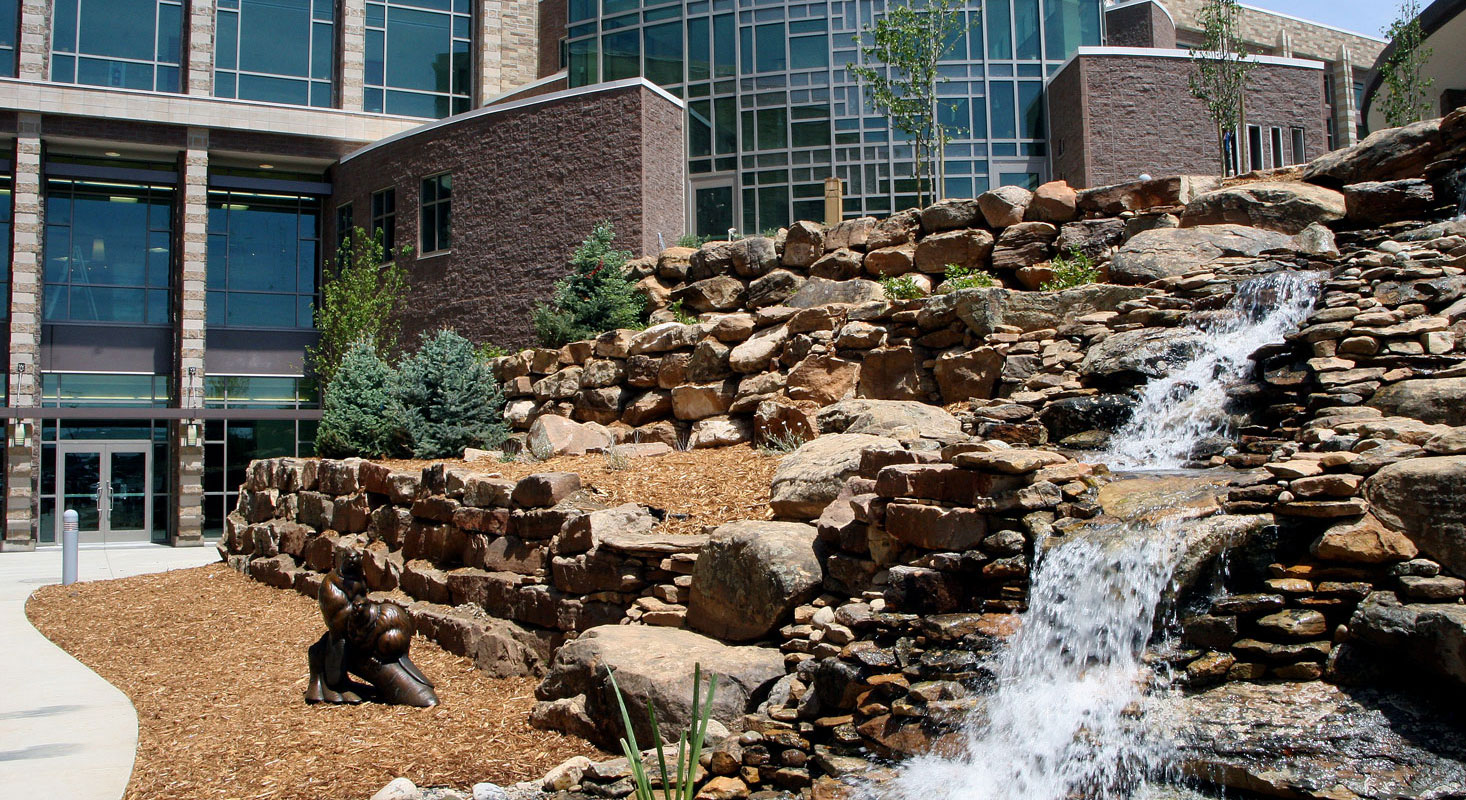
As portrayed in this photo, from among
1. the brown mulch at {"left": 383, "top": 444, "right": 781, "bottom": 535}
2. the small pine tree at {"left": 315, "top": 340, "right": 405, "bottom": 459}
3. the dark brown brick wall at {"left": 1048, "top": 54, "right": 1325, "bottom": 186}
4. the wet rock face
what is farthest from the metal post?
the dark brown brick wall at {"left": 1048, "top": 54, "right": 1325, "bottom": 186}

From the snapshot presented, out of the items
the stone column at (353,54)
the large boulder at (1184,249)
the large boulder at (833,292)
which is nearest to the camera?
the large boulder at (1184,249)

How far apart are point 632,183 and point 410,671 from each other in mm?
11496

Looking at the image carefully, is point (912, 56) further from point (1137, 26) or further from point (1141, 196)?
point (1137, 26)

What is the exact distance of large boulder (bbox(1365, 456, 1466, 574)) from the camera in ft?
15.5

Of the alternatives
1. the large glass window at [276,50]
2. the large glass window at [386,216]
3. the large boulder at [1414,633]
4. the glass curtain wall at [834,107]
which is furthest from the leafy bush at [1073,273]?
the large glass window at [276,50]

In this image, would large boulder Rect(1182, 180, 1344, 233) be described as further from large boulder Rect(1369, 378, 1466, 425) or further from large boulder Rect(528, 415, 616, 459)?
large boulder Rect(528, 415, 616, 459)

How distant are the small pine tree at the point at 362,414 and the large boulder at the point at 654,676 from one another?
6660 mm

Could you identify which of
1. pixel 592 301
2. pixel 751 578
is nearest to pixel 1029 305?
pixel 751 578

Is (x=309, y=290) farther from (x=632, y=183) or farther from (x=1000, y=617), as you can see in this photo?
(x=1000, y=617)

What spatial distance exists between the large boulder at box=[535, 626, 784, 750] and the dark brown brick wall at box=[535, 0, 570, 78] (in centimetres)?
2232

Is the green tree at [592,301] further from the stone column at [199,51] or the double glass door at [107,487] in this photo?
the stone column at [199,51]

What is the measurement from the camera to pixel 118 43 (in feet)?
79.5

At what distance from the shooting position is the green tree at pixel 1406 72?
18.2 m

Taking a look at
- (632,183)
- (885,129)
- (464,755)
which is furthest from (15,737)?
(885,129)
